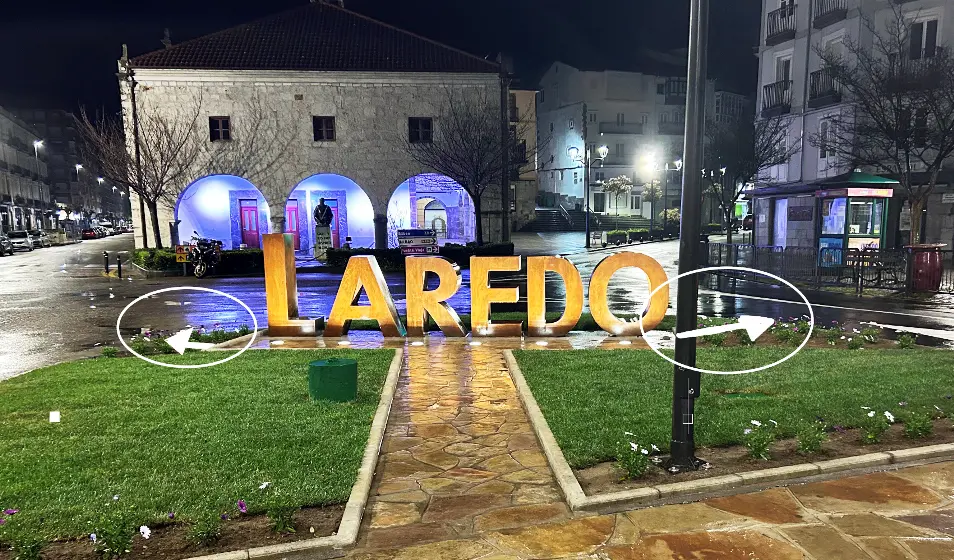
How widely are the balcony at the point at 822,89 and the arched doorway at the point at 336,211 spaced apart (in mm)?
23815

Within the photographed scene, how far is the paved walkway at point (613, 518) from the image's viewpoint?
4512 millimetres

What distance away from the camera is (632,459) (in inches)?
220

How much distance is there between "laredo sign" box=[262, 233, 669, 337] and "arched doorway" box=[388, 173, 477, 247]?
22342 millimetres

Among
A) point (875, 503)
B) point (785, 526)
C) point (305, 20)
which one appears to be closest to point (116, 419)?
point (785, 526)

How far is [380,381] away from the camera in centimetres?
879

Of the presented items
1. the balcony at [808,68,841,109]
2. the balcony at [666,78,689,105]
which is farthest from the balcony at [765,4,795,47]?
the balcony at [666,78,689,105]

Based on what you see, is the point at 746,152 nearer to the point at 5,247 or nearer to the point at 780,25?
the point at 780,25

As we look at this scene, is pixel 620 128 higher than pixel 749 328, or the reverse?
pixel 620 128

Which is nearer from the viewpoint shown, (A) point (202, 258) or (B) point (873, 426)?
(B) point (873, 426)

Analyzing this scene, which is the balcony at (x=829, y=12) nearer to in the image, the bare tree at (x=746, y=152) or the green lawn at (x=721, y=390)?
the bare tree at (x=746, y=152)

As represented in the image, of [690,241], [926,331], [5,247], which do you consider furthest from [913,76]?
[5,247]

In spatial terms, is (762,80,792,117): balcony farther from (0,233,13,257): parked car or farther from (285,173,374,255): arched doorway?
(0,233,13,257): parked car

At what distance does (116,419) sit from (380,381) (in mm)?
3314

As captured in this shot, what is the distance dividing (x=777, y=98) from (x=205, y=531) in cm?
3626
